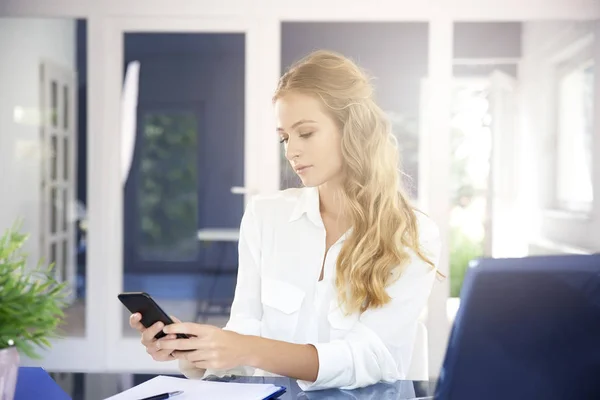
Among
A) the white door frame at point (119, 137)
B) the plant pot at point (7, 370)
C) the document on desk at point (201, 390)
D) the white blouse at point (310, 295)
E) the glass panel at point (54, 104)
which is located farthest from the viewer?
the glass panel at point (54, 104)

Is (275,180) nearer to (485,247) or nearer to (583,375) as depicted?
(485,247)

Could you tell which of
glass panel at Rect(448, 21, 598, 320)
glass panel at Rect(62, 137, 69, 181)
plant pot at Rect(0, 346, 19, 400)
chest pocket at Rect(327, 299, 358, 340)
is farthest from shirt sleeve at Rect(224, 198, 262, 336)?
glass panel at Rect(62, 137, 69, 181)

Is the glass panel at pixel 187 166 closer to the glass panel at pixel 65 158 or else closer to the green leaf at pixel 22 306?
the glass panel at pixel 65 158

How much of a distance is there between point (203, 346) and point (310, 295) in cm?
51

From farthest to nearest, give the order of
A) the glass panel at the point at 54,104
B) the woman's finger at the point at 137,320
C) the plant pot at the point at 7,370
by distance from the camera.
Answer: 1. the glass panel at the point at 54,104
2. the woman's finger at the point at 137,320
3. the plant pot at the point at 7,370

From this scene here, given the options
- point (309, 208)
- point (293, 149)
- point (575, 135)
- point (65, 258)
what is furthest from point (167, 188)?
point (293, 149)

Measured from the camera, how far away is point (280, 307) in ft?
5.46

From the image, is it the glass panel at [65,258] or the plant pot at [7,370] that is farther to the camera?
the glass panel at [65,258]

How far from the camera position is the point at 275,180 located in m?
4.11

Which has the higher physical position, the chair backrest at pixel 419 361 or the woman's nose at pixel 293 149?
the woman's nose at pixel 293 149

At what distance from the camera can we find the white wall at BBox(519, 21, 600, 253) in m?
4.20

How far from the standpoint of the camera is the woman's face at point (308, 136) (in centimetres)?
164

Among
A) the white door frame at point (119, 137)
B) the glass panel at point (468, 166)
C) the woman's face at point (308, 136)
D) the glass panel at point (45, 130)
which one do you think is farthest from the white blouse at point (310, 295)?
the glass panel at point (45, 130)

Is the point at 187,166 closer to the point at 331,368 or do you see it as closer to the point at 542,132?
the point at 542,132
